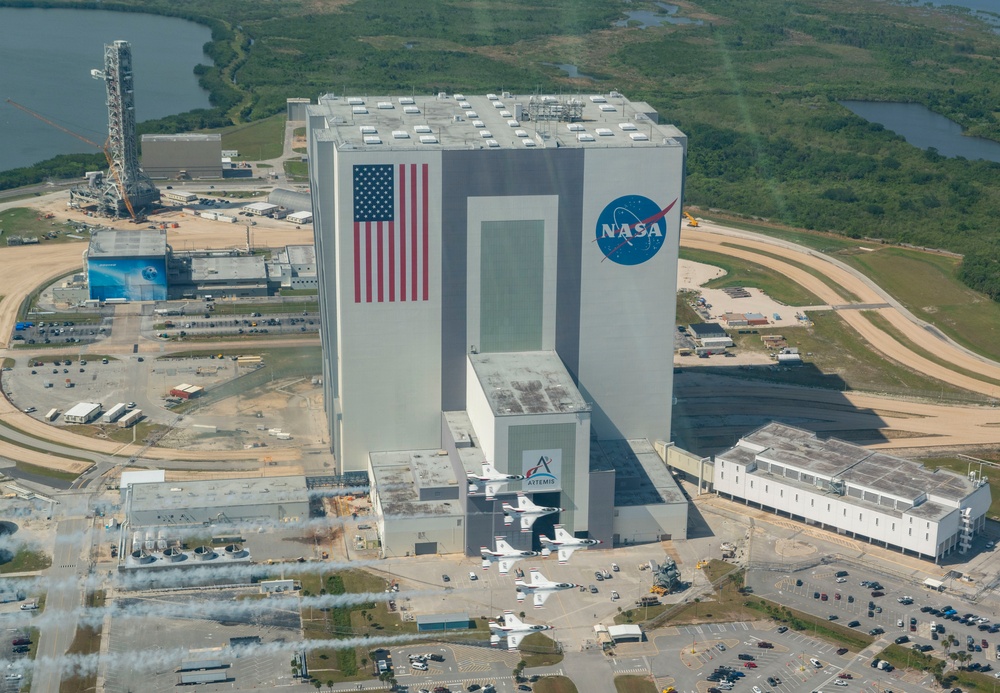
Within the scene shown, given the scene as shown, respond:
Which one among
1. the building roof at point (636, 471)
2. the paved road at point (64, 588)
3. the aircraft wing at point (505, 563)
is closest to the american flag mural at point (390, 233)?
the building roof at point (636, 471)

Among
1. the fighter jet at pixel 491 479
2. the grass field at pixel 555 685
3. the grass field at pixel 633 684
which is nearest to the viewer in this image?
the grass field at pixel 555 685

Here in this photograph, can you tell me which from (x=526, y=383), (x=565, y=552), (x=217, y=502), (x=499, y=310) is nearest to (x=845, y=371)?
(x=499, y=310)

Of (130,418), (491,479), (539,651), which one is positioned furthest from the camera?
→ (130,418)

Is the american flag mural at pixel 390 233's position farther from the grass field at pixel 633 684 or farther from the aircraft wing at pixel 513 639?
the grass field at pixel 633 684

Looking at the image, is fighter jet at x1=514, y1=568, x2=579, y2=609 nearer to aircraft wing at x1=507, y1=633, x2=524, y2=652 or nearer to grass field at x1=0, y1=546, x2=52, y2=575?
aircraft wing at x1=507, y1=633, x2=524, y2=652

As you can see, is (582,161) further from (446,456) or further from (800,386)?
(800,386)

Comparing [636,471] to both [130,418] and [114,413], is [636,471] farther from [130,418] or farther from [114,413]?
[114,413]
